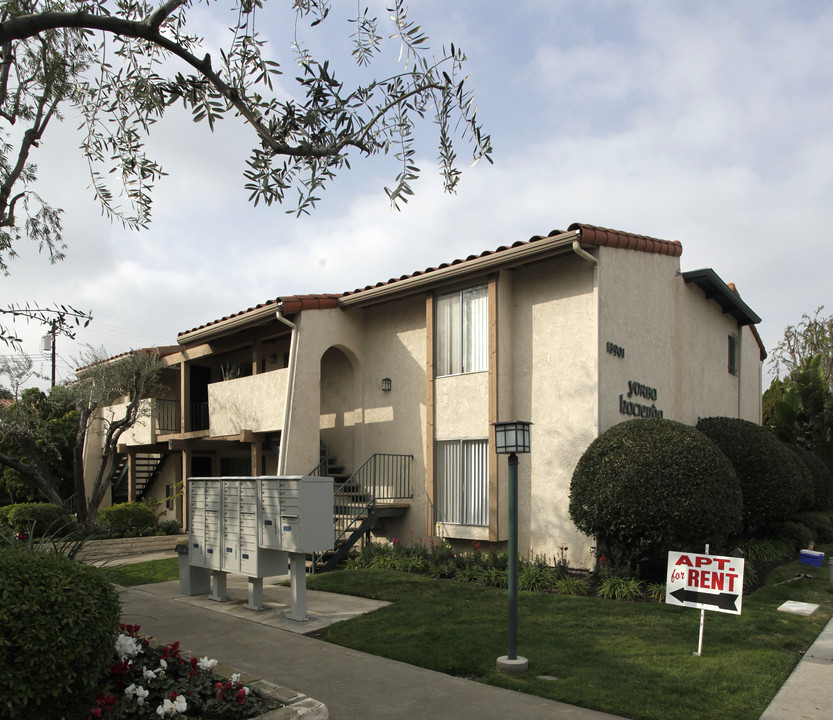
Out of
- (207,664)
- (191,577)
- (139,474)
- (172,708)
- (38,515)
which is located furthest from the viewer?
(139,474)

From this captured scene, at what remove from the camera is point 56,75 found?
8.82m

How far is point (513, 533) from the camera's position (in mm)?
7070

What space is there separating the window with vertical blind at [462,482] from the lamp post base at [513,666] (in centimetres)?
596

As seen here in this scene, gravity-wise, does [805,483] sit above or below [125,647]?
above

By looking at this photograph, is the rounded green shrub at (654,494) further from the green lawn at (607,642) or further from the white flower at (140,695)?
the white flower at (140,695)

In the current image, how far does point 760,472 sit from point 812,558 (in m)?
1.78

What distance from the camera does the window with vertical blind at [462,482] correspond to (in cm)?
1320

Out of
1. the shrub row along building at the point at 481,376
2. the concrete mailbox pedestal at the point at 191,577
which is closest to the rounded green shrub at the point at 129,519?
the shrub row along building at the point at 481,376

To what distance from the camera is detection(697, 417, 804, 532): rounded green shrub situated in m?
13.7

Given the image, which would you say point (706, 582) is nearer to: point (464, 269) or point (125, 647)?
point (125, 647)

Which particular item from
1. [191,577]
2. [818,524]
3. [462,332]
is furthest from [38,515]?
[818,524]

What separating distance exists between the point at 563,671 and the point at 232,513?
5.32 meters

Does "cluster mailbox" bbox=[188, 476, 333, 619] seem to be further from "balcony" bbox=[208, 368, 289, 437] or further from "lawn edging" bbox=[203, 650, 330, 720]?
"balcony" bbox=[208, 368, 289, 437]

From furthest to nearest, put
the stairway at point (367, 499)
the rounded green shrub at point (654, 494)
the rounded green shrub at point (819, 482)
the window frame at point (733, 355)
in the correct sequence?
the window frame at point (733, 355)
the rounded green shrub at point (819, 482)
the stairway at point (367, 499)
the rounded green shrub at point (654, 494)
